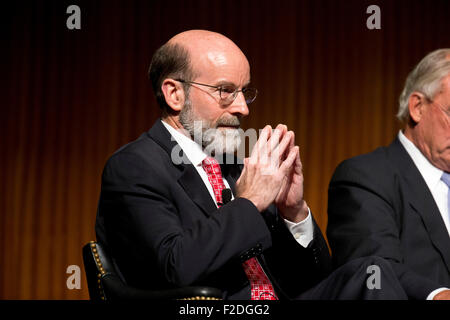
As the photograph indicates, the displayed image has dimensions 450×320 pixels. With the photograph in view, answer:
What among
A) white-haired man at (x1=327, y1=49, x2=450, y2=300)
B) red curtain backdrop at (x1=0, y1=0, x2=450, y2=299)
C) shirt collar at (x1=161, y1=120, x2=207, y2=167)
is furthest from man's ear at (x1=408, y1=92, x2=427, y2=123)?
red curtain backdrop at (x1=0, y1=0, x2=450, y2=299)

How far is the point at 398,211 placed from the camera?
2227mm

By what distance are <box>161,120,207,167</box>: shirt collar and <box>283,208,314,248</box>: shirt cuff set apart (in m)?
0.34

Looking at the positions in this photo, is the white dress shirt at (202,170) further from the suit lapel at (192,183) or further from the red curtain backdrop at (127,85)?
the red curtain backdrop at (127,85)

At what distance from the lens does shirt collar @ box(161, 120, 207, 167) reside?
1.99 m

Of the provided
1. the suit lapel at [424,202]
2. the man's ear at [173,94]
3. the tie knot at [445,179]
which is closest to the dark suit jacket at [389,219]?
the suit lapel at [424,202]

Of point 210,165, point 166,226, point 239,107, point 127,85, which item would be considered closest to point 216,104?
point 239,107

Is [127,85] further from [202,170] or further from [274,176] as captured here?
[274,176]

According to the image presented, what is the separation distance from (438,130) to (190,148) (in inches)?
37.5

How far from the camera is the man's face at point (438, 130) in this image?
228 centimetres

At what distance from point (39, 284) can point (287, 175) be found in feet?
7.11

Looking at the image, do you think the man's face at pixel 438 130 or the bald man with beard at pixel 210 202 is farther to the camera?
the man's face at pixel 438 130

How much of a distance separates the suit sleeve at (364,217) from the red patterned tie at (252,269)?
1.31 feet

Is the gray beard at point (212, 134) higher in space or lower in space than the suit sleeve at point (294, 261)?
higher
